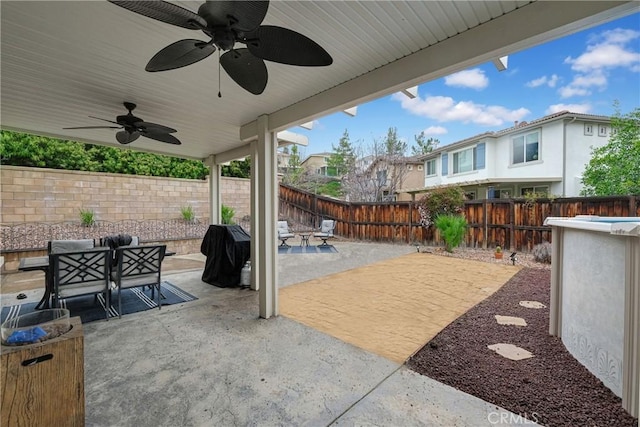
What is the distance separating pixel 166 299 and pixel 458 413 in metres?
4.17

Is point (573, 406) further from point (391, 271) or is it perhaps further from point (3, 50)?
point (3, 50)

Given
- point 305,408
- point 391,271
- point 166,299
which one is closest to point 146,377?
point 305,408

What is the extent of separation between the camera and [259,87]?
1.94 metres

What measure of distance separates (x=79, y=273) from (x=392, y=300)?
4.21 metres

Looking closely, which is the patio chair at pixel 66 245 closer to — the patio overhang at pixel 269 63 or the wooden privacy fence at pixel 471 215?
the patio overhang at pixel 269 63

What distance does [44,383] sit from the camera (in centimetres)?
154

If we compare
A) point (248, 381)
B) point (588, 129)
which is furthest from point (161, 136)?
point (588, 129)

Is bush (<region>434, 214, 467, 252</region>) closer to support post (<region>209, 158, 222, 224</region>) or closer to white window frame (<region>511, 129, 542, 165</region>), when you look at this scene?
white window frame (<region>511, 129, 542, 165</region>)

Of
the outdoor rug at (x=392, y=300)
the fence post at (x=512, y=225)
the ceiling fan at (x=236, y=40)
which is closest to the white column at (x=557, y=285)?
the outdoor rug at (x=392, y=300)

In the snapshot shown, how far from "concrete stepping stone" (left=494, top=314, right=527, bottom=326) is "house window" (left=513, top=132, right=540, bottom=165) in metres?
10.3

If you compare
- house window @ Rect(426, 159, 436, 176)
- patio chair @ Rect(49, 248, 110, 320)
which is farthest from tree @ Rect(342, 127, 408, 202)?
patio chair @ Rect(49, 248, 110, 320)

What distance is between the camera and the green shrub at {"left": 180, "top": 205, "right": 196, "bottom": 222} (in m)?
9.21

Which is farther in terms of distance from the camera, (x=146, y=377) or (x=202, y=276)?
(x=202, y=276)

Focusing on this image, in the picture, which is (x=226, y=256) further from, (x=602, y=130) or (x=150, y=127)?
(x=602, y=130)
